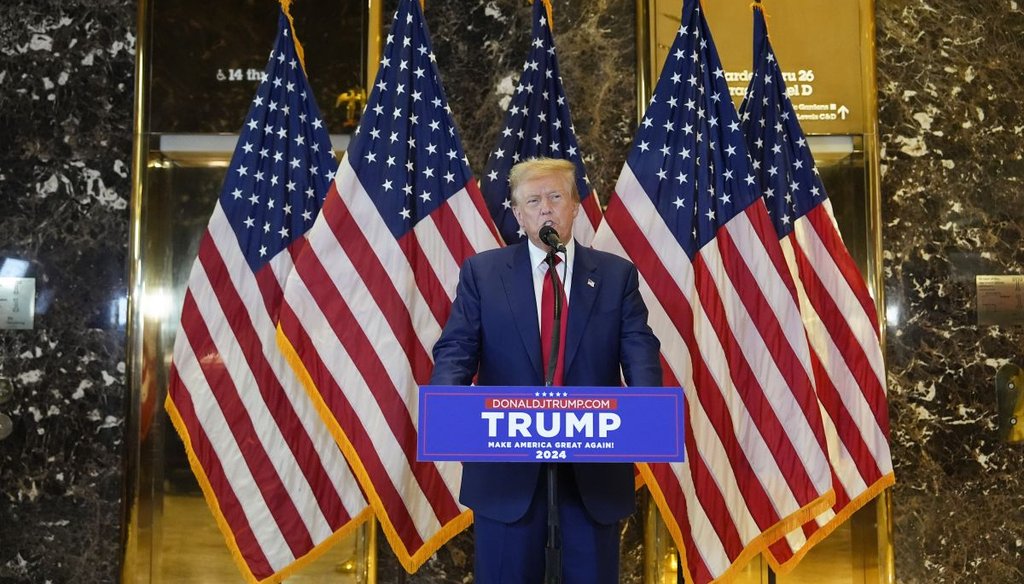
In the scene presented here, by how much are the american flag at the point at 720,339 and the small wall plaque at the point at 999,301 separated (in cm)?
110

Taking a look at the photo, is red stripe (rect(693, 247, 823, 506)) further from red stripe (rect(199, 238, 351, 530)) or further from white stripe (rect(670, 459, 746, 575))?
red stripe (rect(199, 238, 351, 530))

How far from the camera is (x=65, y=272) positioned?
3895 millimetres

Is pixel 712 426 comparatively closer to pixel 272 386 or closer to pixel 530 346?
pixel 530 346

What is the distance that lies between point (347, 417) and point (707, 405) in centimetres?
135

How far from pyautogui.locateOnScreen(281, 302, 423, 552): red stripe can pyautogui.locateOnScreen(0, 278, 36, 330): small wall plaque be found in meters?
1.34

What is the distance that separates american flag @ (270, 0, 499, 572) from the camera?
10.9ft

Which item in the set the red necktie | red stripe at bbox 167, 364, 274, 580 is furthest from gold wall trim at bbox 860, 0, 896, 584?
red stripe at bbox 167, 364, 274, 580

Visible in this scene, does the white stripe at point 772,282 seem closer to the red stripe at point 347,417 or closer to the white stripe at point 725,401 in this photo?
the white stripe at point 725,401

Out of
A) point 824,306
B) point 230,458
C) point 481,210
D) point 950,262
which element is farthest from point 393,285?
point 950,262

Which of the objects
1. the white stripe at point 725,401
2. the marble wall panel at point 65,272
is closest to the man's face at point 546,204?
the white stripe at point 725,401

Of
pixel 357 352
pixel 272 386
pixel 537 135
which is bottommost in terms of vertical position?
pixel 272 386

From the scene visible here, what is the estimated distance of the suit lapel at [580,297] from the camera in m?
2.52

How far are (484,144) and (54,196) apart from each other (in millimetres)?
1891

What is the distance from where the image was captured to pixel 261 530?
11.3 feet
